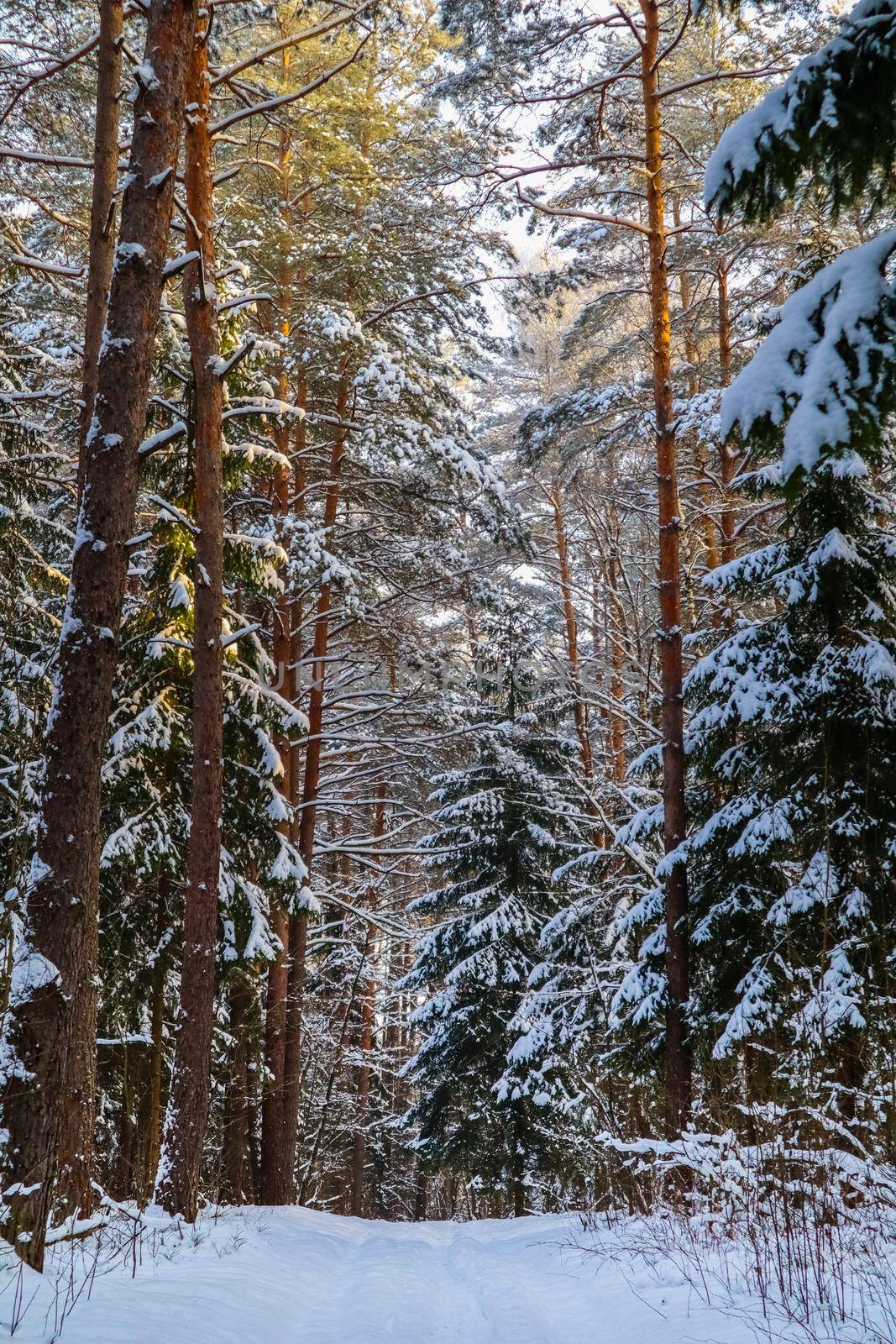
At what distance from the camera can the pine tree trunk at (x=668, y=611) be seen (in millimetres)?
8508

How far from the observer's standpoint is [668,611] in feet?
31.0

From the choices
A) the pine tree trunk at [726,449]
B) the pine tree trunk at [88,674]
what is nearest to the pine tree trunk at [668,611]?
the pine tree trunk at [726,449]

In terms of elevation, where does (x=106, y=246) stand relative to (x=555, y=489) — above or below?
below

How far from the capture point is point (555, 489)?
18875mm

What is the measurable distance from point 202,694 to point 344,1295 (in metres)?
4.65

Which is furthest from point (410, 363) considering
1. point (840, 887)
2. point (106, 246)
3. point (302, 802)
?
point (840, 887)

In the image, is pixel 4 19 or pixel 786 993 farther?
pixel 4 19

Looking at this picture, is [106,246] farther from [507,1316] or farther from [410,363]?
[507,1316]

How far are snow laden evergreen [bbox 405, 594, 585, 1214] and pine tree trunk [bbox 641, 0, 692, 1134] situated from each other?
4304 mm

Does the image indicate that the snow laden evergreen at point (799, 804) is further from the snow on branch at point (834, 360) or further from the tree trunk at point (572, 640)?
the tree trunk at point (572, 640)

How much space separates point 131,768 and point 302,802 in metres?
4.05

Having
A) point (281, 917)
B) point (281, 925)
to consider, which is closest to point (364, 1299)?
point (281, 917)

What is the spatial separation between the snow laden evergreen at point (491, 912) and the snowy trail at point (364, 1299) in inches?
239

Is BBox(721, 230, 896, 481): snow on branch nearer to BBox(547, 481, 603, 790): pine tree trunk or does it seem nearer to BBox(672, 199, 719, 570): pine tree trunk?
BBox(672, 199, 719, 570): pine tree trunk
